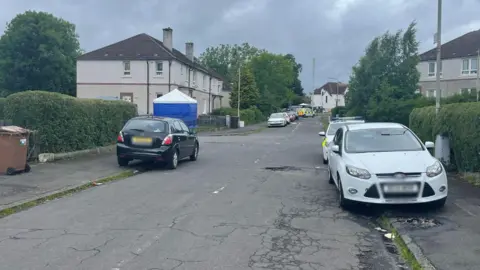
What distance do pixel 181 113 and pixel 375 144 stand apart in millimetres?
28351

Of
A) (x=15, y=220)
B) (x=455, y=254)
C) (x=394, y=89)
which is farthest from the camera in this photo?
(x=394, y=89)

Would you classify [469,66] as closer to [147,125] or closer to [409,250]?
[147,125]

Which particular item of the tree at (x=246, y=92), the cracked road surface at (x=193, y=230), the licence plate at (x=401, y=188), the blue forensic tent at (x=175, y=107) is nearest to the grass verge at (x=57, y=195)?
the cracked road surface at (x=193, y=230)

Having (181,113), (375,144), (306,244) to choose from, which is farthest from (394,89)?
(306,244)

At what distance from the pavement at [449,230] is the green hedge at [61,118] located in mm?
10673

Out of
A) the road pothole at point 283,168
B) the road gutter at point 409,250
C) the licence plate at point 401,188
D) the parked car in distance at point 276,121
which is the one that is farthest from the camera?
the parked car in distance at point 276,121

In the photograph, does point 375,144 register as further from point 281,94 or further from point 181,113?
point 281,94

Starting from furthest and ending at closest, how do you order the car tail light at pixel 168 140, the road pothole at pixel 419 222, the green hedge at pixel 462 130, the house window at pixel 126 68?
the house window at pixel 126 68 < the car tail light at pixel 168 140 < the green hedge at pixel 462 130 < the road pothole at pixel 419 222

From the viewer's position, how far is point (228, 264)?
598cm

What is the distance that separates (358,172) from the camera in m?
9.02

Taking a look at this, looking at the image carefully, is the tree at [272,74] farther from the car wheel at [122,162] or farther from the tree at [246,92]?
the car wheel at [122,162]

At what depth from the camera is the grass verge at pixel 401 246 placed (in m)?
6.11

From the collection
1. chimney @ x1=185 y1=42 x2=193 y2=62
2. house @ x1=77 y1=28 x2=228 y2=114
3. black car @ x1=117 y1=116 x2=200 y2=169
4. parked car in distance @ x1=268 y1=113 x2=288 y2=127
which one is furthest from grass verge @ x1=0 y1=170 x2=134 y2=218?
chimney @ x1=185 y1=42 x2=193 y2=62

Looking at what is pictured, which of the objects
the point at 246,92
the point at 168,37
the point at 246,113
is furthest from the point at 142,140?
the point at 246,92
